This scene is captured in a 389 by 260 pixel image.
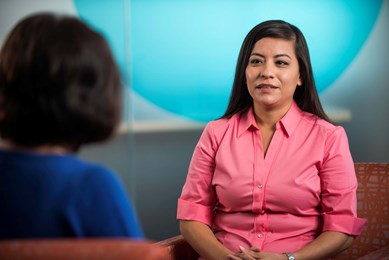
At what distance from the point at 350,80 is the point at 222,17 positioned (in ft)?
2.18

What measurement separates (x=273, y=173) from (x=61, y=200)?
4.89 ft

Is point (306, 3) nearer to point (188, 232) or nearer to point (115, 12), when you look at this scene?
point (115, 12)

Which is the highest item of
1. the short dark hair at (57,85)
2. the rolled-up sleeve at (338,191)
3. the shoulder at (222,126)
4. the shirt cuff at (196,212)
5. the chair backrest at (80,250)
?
the short dark hair at (57,85)

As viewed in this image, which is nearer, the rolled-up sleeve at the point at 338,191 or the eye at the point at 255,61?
the rolled-up sleeve at the point at 338,191

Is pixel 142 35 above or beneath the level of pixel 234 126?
above

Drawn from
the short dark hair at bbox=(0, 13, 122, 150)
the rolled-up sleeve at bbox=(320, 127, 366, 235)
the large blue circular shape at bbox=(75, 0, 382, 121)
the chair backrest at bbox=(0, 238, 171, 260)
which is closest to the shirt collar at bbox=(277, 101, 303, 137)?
the rolled-up sleeve at bbox=(320, 127, 366, 235)

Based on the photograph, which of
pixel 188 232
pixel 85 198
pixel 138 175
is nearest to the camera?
pixel 85 198

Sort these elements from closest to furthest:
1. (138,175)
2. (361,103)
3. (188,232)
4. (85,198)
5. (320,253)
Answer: (85,198), (320,253), (188,232), (361,103), (138,175)

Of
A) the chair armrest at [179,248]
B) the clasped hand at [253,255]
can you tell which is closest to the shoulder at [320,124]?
the clasped hand at [253,255]

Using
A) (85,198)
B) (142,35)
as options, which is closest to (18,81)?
(85,198)

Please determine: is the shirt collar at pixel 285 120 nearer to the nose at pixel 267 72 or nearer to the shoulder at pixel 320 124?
the shoulder at pixel 320 124

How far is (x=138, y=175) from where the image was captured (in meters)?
3.62

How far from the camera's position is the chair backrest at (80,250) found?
1.06 meters

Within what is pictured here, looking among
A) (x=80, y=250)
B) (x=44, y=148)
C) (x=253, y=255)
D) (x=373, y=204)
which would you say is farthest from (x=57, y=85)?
(x=373, y=204)
